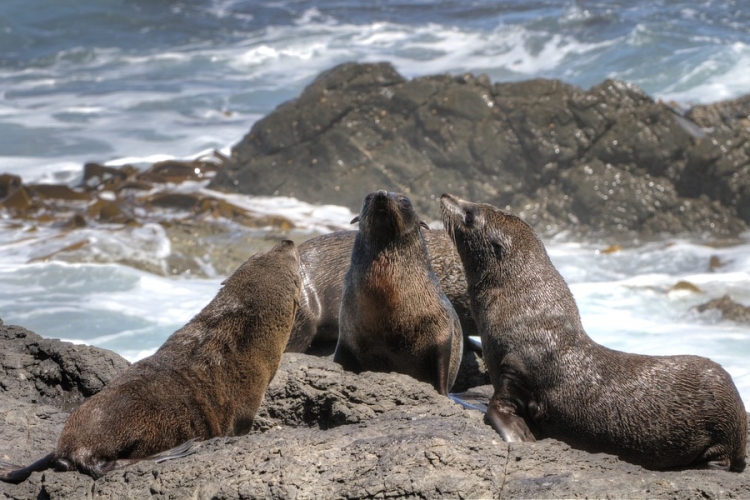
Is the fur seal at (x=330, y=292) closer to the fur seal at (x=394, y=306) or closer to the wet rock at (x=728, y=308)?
the fur seal at (x=394, y=306)

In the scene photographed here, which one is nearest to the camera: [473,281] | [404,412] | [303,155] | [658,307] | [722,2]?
[404,412]

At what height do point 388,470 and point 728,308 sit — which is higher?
point 388,470

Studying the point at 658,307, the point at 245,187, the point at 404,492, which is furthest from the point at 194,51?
the point at 404,492

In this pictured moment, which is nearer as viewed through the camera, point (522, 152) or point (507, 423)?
point (507, 423)

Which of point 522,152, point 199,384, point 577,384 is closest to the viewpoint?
point 199,384

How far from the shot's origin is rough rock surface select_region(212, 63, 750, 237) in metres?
15.4

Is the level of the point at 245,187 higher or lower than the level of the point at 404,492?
lower

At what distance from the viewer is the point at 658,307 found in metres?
12.6

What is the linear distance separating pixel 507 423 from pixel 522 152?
10913 millimetres

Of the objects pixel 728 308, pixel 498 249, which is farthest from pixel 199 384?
pixel 728 308

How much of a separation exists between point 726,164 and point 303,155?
6303mm

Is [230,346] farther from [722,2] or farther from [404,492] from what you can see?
[722,2]

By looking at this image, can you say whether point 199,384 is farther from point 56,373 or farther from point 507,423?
point 507,423

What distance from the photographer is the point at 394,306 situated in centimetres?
648
